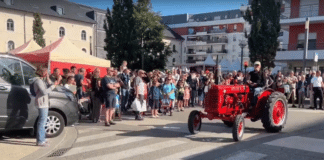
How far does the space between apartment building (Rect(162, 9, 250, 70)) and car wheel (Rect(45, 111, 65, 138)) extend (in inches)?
2638

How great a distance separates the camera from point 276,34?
96.4ft

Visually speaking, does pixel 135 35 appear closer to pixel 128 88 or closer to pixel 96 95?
pixel 128 88

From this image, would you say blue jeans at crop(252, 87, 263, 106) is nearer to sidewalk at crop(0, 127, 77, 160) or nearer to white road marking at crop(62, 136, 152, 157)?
white road marking at crop(62, 136, 152, 157)

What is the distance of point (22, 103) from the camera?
23.1 ft

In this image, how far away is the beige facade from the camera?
4081 centimetres

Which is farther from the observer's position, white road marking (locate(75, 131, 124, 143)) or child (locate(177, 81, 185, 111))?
child (locate(177, 81, 185, 111))

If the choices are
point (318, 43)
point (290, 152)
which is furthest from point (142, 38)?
point (290, 152)

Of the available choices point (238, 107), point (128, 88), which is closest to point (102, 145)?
point (238, 107)

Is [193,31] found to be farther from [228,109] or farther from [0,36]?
[228,109]

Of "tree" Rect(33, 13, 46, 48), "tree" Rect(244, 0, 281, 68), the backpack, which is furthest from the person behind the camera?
"tree" Rect(33, 13, 46, 48)

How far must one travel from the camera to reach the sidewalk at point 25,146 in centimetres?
599

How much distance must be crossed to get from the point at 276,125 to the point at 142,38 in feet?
71.8

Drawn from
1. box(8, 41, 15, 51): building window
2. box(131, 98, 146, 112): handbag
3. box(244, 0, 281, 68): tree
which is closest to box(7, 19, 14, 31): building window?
box(8, 41, 15, 51): building window

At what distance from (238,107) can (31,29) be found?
137 ft
